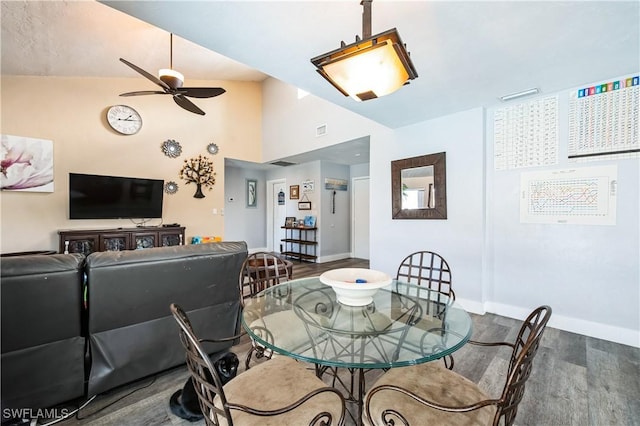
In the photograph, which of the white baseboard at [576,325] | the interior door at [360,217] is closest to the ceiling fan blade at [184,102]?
the interior door at [360,217]

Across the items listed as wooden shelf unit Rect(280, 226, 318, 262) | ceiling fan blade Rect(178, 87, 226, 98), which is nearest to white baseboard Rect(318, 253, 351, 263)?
Result: wooden shelf unit Rect(280, 226, 318, 262)

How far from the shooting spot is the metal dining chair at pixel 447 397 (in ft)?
2.66

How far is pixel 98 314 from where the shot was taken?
1563 millimetres

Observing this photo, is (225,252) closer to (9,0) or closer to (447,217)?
(447,217)

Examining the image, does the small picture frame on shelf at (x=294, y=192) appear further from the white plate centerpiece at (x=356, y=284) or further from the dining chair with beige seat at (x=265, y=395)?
the dining chair with beige seat at (x=265, y=395)

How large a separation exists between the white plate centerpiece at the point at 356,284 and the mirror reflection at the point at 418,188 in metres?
2.21

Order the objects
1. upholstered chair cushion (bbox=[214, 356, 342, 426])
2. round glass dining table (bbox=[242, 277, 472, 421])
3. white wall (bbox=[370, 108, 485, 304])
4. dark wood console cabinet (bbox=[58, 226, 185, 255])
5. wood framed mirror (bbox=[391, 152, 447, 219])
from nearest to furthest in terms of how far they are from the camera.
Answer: upholstered chair cushion (bbox=[214, 356, 342, 426]) → round glass dining table (bbox=[242, 277, 472, 421]) → white wall (bbox=[370, 108, 485, 304]) → wood framed mirror (bbox=[391, 152, 447, 219]) → dark wood console cabinet (bbox=[58, 226, 185, 255])

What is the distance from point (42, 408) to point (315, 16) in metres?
2.76

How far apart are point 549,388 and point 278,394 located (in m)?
1.92

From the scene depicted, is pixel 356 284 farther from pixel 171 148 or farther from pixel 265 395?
pixel 171 148

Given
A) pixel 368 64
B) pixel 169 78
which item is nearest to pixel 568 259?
pixel 368 64

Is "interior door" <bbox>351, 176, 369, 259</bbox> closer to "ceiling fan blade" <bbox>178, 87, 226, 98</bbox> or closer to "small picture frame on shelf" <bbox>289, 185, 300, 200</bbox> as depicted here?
"small picture frame on shelf" <bbox>289, 185, 300, 200</bbox>

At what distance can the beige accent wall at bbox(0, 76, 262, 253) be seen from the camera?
3.91 m

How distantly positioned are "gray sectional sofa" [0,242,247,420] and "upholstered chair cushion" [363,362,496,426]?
4.60ft
